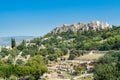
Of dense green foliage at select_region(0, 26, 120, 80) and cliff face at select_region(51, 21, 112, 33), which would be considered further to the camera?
cliff face at select_region(51, 21, 112, 33)

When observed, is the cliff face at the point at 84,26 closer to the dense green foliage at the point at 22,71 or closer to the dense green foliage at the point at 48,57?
the dense green foliage at the point at 48,57

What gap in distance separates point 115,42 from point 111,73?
31954 millimetres

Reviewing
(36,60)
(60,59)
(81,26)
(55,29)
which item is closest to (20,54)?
(60,59)

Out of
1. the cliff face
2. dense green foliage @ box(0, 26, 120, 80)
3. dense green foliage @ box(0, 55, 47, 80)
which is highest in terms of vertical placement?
the cliff face

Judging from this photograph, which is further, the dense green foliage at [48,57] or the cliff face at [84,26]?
the cliff face at [84,26]

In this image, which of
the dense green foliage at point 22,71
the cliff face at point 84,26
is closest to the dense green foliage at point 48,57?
the dense green foliage at point 22,71

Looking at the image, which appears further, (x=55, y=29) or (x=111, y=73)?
(x=55, y=29)

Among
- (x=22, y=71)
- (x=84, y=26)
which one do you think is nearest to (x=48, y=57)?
(x=22, y=71)

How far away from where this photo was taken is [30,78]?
138 feet

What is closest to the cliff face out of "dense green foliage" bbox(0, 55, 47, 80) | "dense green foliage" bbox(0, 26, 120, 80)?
"dense green foliage" bbox(0, 26, 120, 80)

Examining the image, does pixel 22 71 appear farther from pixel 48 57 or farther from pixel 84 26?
pixel 84 26

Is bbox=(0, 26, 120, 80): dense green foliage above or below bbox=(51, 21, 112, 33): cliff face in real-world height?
below

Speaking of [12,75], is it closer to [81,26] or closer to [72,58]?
[72,58]

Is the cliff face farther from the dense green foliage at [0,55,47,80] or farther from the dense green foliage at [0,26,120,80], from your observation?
the dense green foliage at [0,55,47,80]
